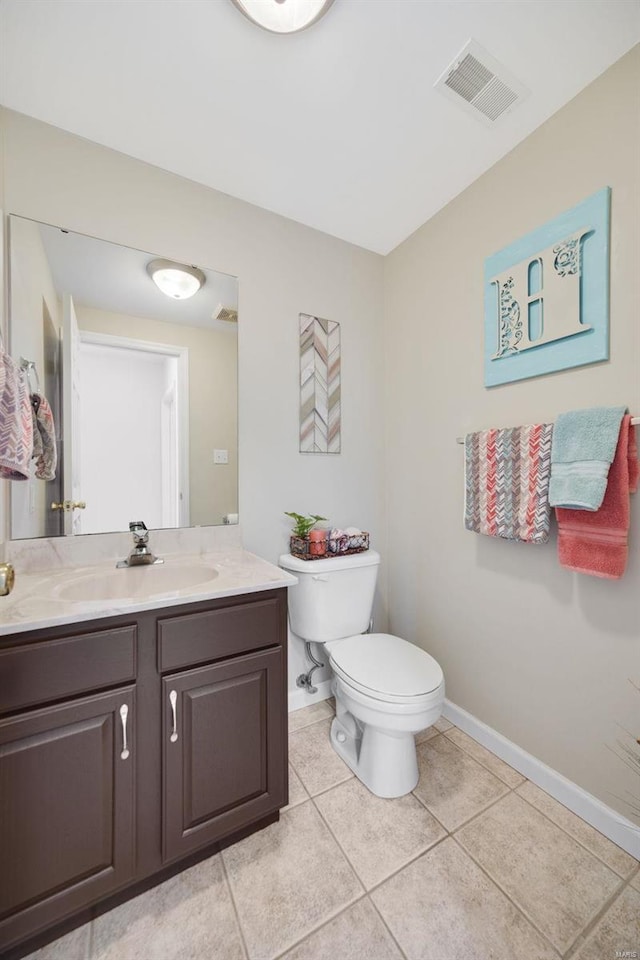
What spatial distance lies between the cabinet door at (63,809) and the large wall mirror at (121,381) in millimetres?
689

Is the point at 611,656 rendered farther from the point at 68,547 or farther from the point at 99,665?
the point at 68,547

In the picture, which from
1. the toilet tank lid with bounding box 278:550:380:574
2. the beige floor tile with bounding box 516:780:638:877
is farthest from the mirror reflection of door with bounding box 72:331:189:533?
the beige floor tile with bounding box 516:780:638:877

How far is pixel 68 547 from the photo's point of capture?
4.56 feet

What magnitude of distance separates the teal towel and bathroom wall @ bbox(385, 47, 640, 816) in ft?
0.32

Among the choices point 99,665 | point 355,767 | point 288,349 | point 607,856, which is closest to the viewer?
point 99,665

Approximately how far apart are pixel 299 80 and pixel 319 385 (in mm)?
1086

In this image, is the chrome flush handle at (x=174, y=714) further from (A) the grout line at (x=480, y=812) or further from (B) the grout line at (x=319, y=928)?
(A) the grout line at (x=480, y=812)

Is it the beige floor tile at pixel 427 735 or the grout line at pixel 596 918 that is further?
the beige floor tile at pixel 427 735

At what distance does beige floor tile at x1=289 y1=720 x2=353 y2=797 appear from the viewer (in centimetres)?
146

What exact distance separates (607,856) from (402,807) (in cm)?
62

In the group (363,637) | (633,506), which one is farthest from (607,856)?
(633,506)

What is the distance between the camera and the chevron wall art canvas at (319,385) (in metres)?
1.89

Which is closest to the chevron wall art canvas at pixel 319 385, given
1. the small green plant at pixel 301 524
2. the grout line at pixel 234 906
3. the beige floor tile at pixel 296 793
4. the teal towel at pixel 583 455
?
the small green plant at pixel 301 524

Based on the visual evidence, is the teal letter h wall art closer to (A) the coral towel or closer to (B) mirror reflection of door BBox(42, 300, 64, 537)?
(A) the coral towel
